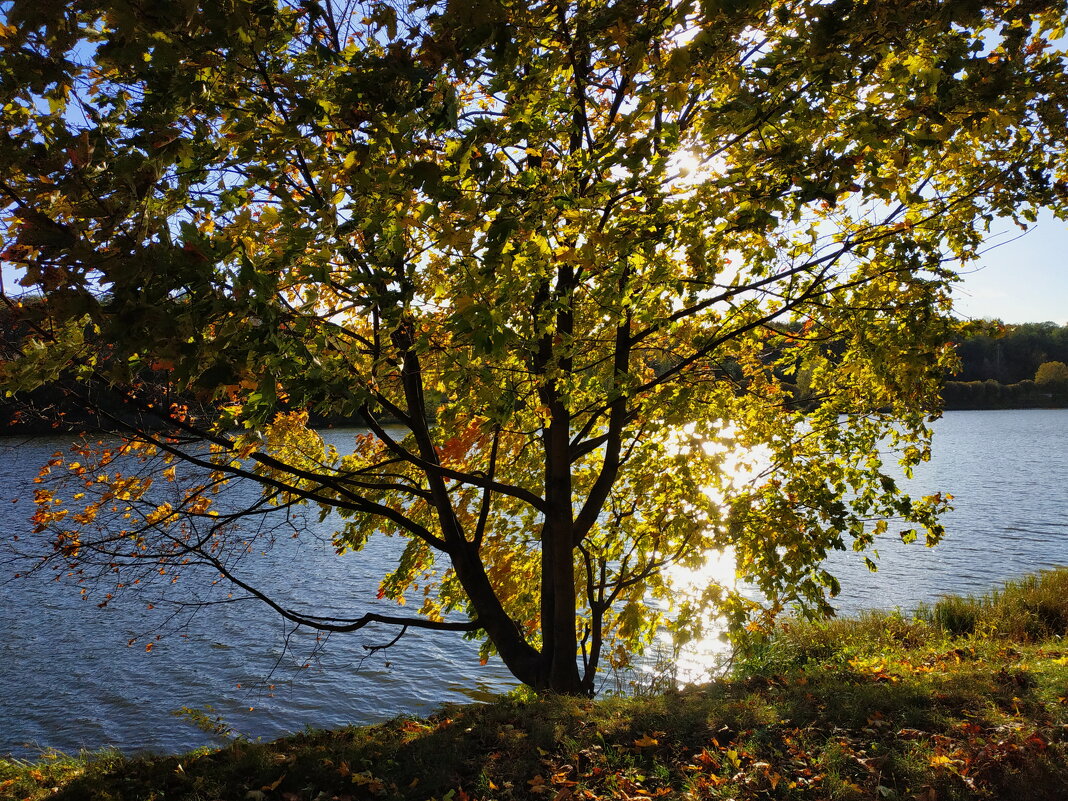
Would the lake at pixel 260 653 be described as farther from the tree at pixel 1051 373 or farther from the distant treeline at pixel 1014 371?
the tree at pixel 1051 373

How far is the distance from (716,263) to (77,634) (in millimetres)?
14722

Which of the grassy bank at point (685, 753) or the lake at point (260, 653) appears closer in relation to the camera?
the grassy bank at point (685, 753)

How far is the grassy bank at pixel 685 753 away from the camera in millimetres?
4312

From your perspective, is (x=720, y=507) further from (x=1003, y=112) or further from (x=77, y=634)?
(x=77, y=634)

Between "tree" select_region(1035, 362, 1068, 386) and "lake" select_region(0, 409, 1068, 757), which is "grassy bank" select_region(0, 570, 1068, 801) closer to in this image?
"lake" select_region(0, 409, 1068, 757)

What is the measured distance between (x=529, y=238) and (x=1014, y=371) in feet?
395

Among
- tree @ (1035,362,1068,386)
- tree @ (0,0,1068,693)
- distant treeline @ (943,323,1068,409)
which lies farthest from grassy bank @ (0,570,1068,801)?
tree @ (1035,362,1068,386)

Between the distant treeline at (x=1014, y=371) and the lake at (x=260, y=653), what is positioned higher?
the distant treeline at (x=1014, y=371)

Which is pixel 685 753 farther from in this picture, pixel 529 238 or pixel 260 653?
pixel 260 653

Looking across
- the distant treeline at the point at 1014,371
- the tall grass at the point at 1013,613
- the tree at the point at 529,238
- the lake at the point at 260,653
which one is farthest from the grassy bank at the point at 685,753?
the distant treeline at the point at 1014,371

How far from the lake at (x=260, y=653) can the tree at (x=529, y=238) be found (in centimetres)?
295

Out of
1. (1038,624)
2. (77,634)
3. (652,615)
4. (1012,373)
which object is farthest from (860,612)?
(1012,373)

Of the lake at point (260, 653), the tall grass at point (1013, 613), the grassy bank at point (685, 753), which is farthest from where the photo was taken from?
the tall grass at point (1013, 613)

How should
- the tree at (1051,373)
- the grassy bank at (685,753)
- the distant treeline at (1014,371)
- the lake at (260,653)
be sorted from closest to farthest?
the grassy bank at (685,753) < the lake at (260,653) < the distant treeline at (1014,371) < the tree at (1051,373)
